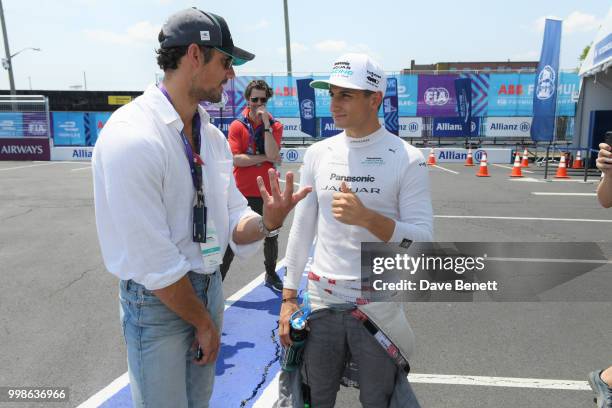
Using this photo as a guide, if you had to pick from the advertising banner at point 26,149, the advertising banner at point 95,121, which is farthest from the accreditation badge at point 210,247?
the advertising banner at point 95,121

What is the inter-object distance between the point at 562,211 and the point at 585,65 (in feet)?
30.5

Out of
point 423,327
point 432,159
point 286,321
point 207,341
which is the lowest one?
point 423,327

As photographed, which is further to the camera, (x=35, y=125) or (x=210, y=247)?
(x=35, y=125)

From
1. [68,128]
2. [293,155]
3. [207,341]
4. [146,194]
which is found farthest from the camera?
[68,128]

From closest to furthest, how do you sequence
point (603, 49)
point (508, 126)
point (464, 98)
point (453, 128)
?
point (603, 49) → point (464, 98) → point (508, 126) → point (453, 128)

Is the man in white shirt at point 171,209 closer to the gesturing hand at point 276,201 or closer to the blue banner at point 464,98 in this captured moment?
the gesturing hand at point 276,201

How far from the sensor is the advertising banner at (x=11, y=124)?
20.5 metres

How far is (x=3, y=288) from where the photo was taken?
16.8ft

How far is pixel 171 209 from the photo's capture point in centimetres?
166

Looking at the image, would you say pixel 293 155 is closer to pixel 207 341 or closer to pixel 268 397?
pixel 268 397

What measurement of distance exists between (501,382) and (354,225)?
2.06 metres

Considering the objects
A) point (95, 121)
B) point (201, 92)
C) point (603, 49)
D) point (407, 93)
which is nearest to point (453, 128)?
point (407, 93)

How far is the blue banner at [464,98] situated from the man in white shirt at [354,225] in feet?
66.2

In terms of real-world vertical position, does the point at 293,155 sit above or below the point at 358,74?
below
